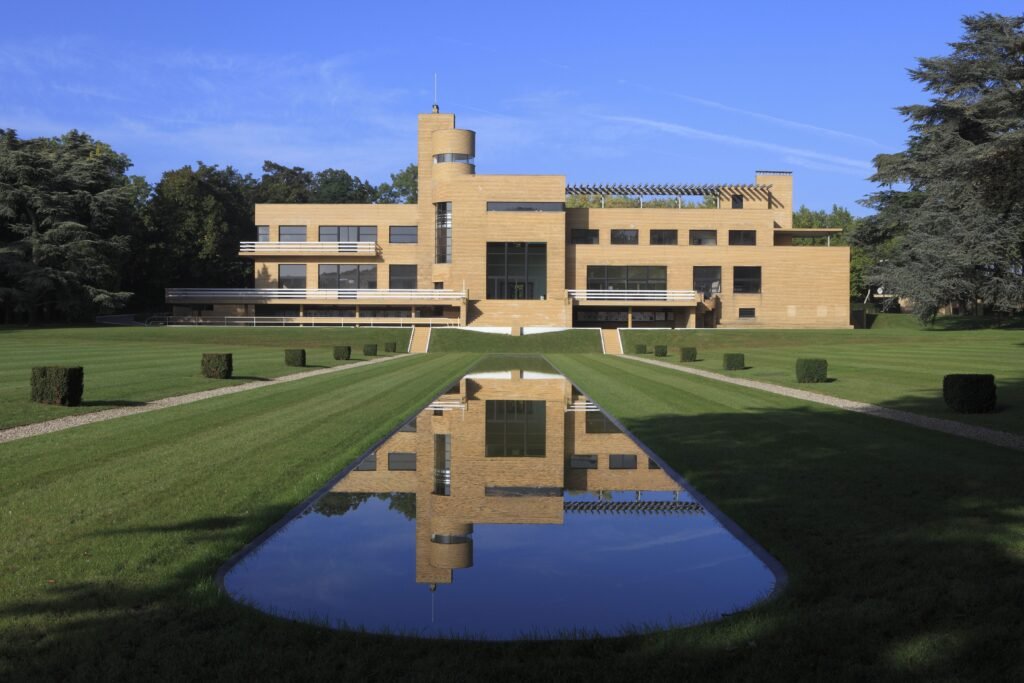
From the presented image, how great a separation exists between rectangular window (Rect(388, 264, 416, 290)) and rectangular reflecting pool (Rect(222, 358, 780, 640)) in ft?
223

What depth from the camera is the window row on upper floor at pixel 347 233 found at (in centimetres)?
8094

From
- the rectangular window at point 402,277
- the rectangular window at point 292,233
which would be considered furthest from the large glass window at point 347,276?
the rectangular window at point 292,233

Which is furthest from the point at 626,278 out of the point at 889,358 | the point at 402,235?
the point at 889,358

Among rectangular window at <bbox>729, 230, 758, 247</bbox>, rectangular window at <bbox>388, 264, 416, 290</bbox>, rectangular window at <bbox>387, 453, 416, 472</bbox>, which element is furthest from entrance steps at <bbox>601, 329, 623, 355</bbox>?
rectangular window at <bbox>387, 453, 416, 472</bbox>

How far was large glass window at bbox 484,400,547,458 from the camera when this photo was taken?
13.7 metres

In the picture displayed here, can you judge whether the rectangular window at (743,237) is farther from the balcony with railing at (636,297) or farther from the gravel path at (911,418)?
the gravel path at (911,418)

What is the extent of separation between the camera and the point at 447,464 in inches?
483

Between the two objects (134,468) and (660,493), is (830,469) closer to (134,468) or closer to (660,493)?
(660,493)

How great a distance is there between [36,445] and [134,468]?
312cm

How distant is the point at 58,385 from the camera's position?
1870 centimetres

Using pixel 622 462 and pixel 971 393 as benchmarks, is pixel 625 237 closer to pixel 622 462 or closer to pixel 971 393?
pixel 971 393

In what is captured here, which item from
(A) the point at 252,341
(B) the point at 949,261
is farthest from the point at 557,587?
(B) the point at 949,261

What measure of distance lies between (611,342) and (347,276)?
31.3 meters

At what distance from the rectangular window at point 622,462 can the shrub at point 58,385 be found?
12.4 m
